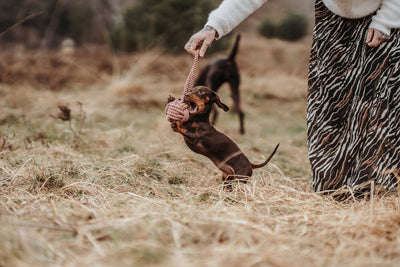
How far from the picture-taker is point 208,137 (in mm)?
1904

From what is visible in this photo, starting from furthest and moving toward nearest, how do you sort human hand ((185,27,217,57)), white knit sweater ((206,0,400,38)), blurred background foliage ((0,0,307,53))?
blurred background foliage ((0,0,307,53)) → human hand ((185,27,217,57)) → white knit sweater ((206,0,400,38))

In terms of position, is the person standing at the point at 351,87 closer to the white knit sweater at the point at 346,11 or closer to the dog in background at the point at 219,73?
the white knit sweater at the point at 346,11

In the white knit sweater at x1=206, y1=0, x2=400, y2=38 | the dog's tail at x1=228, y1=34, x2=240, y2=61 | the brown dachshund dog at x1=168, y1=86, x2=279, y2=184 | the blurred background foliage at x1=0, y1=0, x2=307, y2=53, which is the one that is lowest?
the brown dachshund dog at x1=168, y1=86, x2=279, y2=184

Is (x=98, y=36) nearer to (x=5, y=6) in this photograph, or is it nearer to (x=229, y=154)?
(x=5, y=6)

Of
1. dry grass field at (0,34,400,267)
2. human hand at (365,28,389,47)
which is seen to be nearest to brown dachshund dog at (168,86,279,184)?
dry grass field at (0,34,400,267)

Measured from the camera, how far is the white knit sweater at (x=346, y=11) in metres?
1.71

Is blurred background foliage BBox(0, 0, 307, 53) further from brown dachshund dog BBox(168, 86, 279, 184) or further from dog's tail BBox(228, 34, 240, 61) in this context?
brown dachshund dog BBox(168, 86, 279, 184)

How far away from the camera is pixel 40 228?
51.4 inches

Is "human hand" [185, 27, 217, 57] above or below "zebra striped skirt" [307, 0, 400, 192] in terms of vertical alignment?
above

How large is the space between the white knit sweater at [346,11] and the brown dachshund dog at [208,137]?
0.36 meters

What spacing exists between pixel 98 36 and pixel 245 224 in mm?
13872

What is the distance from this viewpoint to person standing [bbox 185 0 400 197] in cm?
178

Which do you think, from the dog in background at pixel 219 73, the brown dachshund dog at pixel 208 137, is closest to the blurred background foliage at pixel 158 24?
the dog in background at pixel 219 73

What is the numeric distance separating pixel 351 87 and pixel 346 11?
16.0 inches
